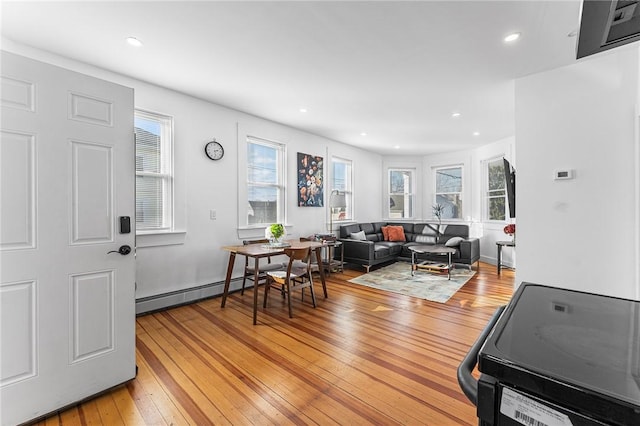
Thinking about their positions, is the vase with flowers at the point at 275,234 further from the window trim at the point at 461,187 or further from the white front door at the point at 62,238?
the window trim at the point at 461,187

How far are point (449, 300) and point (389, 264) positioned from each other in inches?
91.7

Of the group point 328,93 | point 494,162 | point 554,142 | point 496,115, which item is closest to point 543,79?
point 554,142

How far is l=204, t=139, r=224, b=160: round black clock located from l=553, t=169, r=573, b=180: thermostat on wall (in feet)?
13.1

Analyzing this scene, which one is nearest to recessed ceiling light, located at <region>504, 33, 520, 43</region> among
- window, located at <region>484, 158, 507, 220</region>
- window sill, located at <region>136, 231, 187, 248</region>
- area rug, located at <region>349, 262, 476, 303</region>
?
area rug, located at <region>349, 262, 476, 303</region>

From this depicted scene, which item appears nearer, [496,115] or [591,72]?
[591,72]

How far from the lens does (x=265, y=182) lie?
4.61m

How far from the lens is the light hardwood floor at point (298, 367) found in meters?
1.64

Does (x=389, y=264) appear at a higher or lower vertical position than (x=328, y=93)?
lower

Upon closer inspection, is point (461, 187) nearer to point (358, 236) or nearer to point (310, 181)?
point (358, 236)

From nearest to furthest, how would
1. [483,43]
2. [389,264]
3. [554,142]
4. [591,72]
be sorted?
[483,43] < [591,72] < [554,142] < [389,264]

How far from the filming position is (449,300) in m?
3.67

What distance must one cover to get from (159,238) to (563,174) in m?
4.46

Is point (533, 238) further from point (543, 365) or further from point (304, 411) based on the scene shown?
point (543, 365)

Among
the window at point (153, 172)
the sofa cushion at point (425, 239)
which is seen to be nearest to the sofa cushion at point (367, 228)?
the sofa cushion at point (425, 239)
